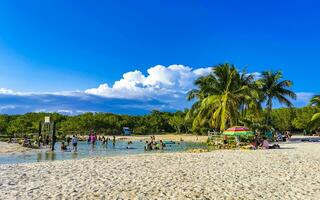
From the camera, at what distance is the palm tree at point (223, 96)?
1491 inches

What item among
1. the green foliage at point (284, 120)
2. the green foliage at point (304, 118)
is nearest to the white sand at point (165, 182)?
the green foliage at point (304, 118)

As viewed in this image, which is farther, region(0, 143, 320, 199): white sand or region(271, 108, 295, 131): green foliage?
region(271, 108, 295, 131): green foliage

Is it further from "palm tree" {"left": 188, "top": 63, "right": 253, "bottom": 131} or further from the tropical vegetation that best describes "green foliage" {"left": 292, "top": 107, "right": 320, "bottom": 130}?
"palm tree" {"left": 188, "top": 63, "right": 253, "bottom": 131}

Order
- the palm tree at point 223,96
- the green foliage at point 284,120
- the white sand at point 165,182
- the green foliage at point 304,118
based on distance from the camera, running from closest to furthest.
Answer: the white sand at point 165,182, the palm tree at point 223,96, the green foliage at point 304,118, the green foliage at point 284,120

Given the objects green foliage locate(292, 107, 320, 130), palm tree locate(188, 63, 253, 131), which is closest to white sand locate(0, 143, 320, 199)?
palm tree locate(188, 63, 253, 131)

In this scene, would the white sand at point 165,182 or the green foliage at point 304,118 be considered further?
the green foliage at point 304,118

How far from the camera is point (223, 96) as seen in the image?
126 feet

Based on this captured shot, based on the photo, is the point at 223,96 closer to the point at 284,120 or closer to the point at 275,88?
the point at 275,88

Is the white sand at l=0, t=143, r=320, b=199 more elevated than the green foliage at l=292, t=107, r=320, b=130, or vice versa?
the green foliage at l=292, t=107, r=320, b=130

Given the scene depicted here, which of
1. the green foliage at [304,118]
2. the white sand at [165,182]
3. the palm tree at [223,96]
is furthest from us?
the green foliage at [304,118]

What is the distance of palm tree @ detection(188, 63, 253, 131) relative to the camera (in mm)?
37875

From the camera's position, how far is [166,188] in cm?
1147

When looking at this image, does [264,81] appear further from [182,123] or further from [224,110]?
[182,123]

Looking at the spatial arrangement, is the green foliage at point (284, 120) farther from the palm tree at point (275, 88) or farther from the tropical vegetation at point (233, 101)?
the palm tree at point (275, 88)
